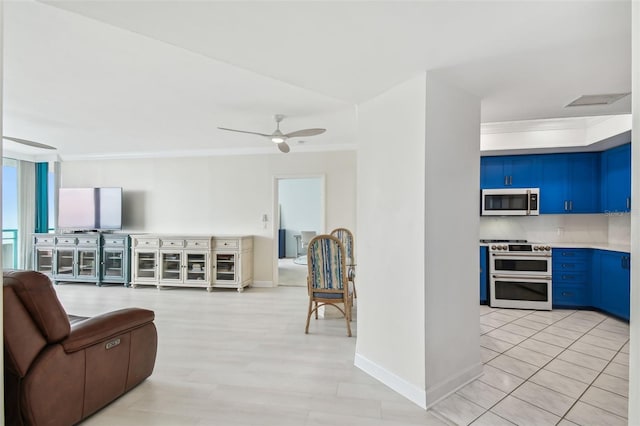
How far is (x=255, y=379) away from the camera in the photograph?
2387mm

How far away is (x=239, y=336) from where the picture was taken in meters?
3.25

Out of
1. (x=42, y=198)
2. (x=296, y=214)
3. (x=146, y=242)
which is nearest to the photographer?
(x=146, y=242)

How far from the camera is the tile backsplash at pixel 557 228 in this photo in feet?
15.1

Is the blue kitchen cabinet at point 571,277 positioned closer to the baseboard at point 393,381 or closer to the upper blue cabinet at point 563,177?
the upper blue cabinet at point 563,177

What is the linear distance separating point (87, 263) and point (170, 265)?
1.69 metres

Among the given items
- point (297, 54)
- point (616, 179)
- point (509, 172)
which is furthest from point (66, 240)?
point (616, 179)

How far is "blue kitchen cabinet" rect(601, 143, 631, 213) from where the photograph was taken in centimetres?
390

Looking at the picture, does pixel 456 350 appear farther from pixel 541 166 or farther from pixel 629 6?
pixel 541 166

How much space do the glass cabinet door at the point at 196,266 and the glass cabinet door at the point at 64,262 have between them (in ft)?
7.59

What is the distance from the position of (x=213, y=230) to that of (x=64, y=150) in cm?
321

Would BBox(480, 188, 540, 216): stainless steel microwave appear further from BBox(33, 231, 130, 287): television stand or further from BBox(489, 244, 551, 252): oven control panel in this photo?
BBox(33, 231, 130, 287): television stand

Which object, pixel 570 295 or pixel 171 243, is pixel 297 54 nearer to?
pixel 171 243

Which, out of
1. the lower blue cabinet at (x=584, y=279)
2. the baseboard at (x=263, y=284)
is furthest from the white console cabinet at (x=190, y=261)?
the lower blue cabinet at (x=584, y=279)

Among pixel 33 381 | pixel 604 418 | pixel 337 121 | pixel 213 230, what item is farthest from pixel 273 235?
pixel 604 418
